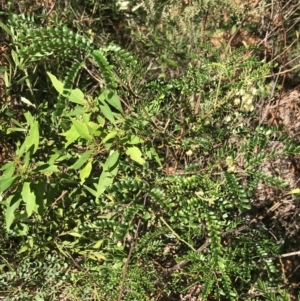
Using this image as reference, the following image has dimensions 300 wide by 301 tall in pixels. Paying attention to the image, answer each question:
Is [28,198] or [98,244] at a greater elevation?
[28,198]

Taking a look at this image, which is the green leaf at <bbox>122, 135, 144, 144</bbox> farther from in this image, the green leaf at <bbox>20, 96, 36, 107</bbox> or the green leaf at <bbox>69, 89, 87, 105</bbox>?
the green leaf at <bbox>20, 96, 36, 107</bbox>

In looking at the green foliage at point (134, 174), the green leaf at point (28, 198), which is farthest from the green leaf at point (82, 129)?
the green leaf at point (28, 198)

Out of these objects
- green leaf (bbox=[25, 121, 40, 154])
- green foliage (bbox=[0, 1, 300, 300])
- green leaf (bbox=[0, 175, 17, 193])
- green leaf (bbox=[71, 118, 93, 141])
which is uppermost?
green leaf (bbox=[25, 121, 40, 154])

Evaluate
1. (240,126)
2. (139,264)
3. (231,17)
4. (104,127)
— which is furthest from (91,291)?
(231,17)

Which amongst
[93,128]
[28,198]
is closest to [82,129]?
[93,128]

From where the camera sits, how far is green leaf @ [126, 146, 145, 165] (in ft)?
5.42

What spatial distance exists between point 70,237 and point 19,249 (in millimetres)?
259

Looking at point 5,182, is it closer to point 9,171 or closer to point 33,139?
point 9,171

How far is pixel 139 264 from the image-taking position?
193cm

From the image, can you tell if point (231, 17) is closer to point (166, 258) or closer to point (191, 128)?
point (191, 128)

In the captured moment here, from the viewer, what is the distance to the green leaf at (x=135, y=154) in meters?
1.65

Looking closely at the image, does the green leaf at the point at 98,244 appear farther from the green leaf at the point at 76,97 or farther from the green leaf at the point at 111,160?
the green leaf at the point at 76,97

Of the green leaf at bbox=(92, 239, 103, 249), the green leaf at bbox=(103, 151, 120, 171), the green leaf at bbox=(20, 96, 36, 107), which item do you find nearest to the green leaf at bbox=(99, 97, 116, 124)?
the green leaf at bbox=(103, 151, 120, 171)

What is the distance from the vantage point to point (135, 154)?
1.66 metres
